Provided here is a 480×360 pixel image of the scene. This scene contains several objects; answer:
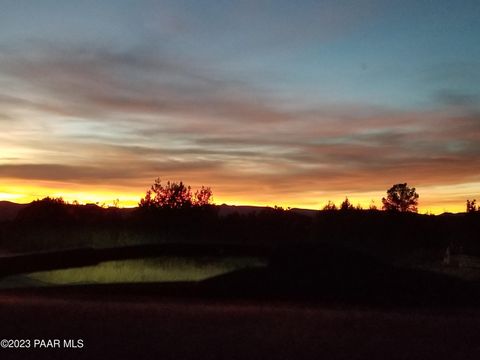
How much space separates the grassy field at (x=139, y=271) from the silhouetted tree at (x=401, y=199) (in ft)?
99.6

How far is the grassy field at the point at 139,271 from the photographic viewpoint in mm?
19469

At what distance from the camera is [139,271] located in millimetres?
21375

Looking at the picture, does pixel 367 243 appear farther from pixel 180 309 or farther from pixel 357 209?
pixel 180 309

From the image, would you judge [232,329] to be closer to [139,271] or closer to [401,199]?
[139,271]

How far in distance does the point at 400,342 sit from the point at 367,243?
1129 inches

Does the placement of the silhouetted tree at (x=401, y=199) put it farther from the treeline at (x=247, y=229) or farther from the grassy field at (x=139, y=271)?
the grassy field at (x=139, y=271)

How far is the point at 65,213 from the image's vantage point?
180 ft

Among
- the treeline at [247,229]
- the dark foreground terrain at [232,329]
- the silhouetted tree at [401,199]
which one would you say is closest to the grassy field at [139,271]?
the dark foreground terrain at [232,329]

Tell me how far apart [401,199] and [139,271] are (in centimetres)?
3641

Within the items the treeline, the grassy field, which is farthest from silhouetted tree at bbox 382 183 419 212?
the grassy field

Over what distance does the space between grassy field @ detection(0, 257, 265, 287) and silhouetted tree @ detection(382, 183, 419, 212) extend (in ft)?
99.6

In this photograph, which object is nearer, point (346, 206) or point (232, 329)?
point (232, 329)

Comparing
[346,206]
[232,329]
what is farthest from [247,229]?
[232,329]

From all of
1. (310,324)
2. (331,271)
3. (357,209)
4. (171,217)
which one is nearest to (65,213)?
(171,217)
